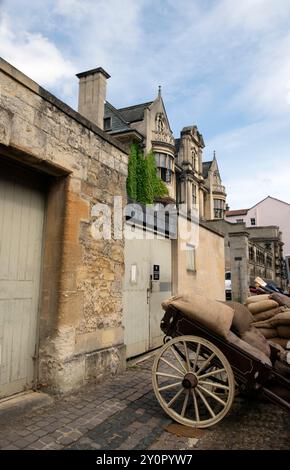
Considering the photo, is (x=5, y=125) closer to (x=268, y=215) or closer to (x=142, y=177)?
(x=142, y=177)

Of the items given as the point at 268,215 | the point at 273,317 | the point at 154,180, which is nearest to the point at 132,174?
the point at 154,180

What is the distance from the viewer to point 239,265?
15148mm

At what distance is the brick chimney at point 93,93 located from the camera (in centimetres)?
1463

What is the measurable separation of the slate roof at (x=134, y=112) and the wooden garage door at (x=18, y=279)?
18417 millimetres

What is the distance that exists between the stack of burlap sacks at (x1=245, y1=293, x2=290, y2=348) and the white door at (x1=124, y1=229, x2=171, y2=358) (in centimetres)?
202

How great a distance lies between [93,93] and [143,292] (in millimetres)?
11727

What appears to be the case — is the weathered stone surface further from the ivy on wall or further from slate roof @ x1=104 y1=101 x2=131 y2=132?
slate roof @ x1=104 y1=101 x2=131 y2=132

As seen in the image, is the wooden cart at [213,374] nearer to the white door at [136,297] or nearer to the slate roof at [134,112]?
the white door at [136,297]

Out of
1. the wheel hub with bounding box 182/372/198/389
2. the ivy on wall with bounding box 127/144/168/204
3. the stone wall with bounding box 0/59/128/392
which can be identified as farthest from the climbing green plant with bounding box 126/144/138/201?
the wheel hub with bounding box 182/372/198/389

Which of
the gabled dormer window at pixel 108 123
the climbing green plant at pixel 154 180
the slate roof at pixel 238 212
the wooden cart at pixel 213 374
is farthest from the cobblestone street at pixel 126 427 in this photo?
the slate roof at pixel 238 212

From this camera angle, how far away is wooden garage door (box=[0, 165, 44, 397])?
3510 mm

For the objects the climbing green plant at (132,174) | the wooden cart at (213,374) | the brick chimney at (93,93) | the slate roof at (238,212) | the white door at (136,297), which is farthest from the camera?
the slate roof at (238,212)
